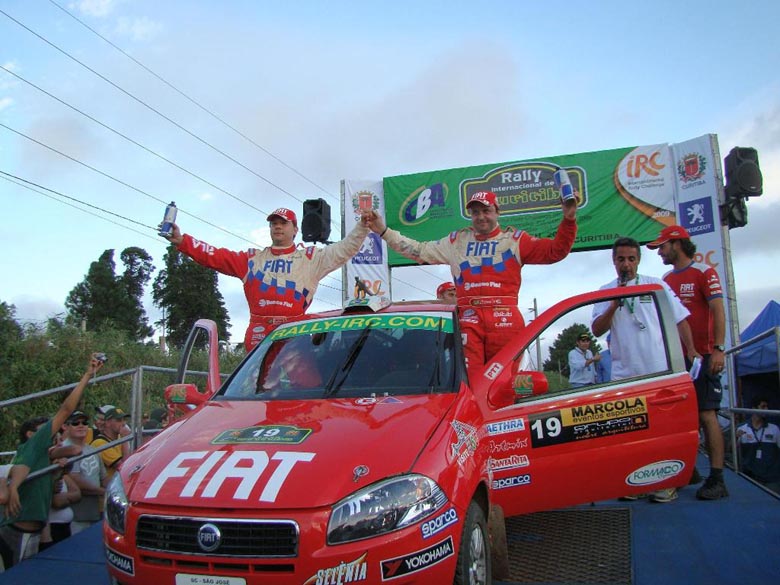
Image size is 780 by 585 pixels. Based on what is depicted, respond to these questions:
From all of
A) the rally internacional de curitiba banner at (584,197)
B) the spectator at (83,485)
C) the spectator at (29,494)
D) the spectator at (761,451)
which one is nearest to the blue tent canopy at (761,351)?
the rally internacional de curitiba banner at (584,197)

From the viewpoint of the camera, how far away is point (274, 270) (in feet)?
17.9

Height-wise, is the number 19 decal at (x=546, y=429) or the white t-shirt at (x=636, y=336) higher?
the white t-shirt at (x=636, y=336)

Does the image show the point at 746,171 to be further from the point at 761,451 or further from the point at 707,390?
the point at 707,390

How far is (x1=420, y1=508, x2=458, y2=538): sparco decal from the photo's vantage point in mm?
2164

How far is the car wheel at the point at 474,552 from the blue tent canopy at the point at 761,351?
8.21m

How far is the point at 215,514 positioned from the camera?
6.97 feet

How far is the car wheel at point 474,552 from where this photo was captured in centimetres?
233

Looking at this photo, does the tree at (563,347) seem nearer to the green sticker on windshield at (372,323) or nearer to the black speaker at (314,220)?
the black speaker at (314,220)

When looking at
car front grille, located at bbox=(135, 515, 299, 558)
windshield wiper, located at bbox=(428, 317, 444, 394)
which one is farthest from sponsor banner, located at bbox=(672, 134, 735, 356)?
car front grille, located at bbox=(135, 515, 299, 558)

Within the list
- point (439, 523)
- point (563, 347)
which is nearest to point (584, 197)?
point (439, 523)

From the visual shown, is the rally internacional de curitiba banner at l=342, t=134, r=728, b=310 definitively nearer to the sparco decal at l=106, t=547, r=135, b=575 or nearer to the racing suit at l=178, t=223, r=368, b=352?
the racing suit at l=178, t=223, r=368, b=352

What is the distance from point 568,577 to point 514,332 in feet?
5.85

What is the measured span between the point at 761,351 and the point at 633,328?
7464 mm

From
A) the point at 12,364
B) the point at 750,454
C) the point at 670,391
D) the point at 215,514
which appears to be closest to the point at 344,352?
the point at 215,514
